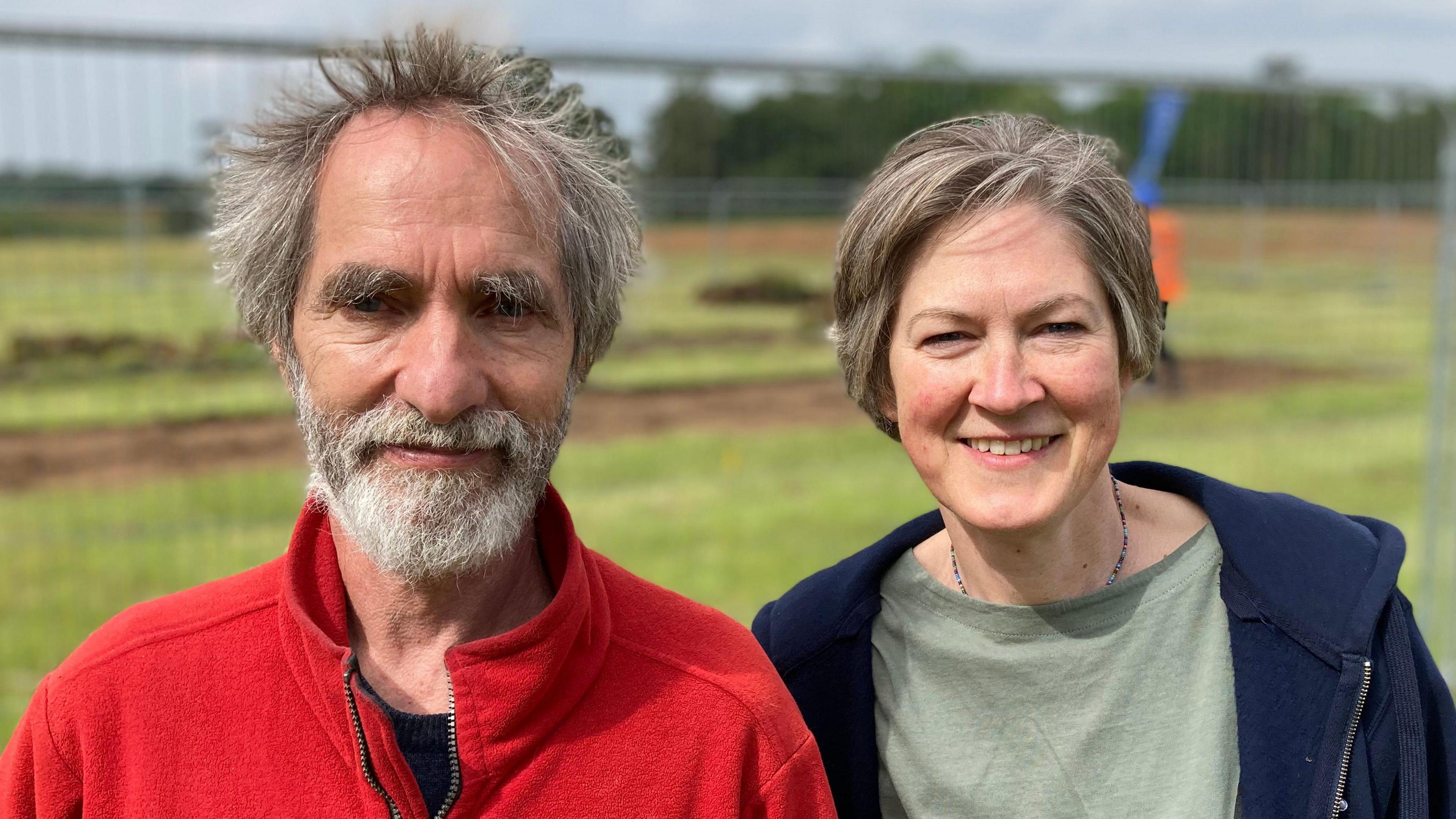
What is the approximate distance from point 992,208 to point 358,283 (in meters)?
0.99

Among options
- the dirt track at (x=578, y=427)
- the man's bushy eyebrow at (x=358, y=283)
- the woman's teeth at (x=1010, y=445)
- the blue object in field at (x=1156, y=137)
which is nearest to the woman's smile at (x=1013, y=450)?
the woman's teeth at (x=1010, y=445)

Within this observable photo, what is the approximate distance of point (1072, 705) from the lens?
2.12 metres

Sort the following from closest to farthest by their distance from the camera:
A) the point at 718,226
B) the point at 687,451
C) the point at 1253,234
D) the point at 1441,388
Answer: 1. the point at 1441,388
2. the point at 687,451
3. the point at 718,226
4. the point at 1253,234

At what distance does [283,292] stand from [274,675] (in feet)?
1.84

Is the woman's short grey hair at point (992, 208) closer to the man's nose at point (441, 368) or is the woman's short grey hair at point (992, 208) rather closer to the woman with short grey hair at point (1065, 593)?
the woman with short grey hair at point (1065, 593)

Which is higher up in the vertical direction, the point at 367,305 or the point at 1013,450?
the point at 367,305

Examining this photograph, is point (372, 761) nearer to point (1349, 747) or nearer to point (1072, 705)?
point (1072, 705)

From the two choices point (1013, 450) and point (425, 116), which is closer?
point (425, 116)

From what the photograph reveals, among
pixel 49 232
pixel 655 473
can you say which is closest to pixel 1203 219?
pixel 655 473

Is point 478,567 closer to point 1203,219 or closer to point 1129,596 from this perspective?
point 1129,596

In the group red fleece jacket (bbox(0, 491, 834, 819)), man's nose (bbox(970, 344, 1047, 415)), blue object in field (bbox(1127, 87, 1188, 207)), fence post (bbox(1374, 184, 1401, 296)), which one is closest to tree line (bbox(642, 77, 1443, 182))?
blue object in field (bbox(1127, 87, 1188, 207))

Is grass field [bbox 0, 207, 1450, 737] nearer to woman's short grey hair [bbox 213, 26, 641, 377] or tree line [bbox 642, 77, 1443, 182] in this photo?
woman's short grey hair [bbox 213, 26, 641, 377]

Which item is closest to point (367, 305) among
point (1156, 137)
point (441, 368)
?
point (441, 368)

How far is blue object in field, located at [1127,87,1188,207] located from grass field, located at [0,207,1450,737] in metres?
1.77
